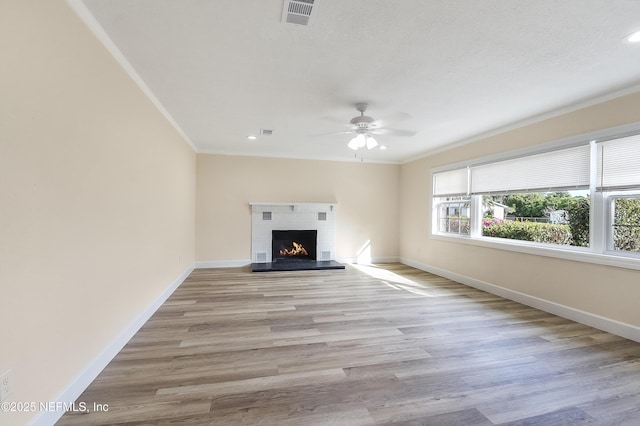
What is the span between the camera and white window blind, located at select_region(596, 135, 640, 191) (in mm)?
2752

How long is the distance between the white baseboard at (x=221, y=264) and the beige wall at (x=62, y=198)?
120 inches

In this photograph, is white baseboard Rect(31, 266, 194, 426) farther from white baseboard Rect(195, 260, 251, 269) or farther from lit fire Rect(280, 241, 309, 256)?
lit fire Rect(280, 241, 309, 256)

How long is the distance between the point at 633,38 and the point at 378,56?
5.90 feet

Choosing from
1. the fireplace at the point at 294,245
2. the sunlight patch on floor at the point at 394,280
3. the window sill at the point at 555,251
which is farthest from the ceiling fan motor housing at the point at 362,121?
the fireplace at the point at 294,245

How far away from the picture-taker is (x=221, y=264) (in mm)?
5898

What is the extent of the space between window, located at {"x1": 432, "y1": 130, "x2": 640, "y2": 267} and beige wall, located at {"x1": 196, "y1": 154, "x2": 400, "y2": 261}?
73.9 inches

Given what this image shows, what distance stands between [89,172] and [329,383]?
2244 mm

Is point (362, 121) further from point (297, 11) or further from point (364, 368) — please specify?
point (364, 368)

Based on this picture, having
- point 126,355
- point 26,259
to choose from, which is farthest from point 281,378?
point 26,259

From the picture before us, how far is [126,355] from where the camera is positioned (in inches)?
91.4

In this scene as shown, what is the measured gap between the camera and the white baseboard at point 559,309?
2775 millimetres

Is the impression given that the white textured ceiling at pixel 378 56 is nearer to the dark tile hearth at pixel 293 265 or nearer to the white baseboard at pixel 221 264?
the dark tile hearth at pixel 293 265

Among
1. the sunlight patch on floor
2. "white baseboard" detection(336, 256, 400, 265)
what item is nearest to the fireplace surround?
"white baseboard" detection(336, 256, 400, 265)

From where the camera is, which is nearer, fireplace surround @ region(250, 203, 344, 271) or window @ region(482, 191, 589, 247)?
window @ region(482, 191, 589, 247)
